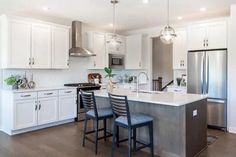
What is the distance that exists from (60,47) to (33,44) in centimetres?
74

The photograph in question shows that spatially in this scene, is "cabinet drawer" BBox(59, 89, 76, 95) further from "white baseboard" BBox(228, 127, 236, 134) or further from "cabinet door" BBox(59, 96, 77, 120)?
"white baseboard" BBox(228, 127, 236, 134)

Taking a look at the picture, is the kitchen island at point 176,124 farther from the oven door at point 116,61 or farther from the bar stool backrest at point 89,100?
the oven door at point 116,61

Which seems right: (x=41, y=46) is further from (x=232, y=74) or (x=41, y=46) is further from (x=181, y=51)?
(x=232, y=74)

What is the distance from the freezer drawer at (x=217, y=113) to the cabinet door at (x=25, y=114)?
4111 mm

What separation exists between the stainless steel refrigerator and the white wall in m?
0.10

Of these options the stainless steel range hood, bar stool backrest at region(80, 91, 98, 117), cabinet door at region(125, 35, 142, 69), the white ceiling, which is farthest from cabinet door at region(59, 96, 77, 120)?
cabinet door at region(125, 35, 142, 69)

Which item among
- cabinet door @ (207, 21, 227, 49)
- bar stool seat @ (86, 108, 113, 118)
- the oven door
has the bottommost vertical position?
bar stool seat @ (86, 108, 113, 118)

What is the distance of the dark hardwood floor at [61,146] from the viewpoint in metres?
3.42

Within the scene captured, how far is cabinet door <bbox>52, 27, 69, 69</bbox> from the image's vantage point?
5355 mm

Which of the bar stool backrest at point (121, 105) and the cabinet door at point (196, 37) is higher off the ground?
the cabinet door at point (196, 37)

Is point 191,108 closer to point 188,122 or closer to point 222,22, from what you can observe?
point 188,122

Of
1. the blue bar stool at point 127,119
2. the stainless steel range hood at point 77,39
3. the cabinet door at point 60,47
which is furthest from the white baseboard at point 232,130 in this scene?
the cabinet door at point 60,47

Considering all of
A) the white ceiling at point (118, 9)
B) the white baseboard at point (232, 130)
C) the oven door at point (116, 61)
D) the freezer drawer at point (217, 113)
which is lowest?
the white baseboard at point (232, 130)

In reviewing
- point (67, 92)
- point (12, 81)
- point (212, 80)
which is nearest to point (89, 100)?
point (67, 92)
